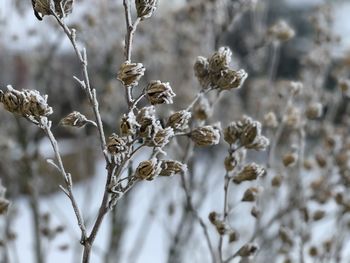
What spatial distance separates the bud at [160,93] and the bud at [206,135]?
89mm

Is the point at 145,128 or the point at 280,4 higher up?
the point at 280,4

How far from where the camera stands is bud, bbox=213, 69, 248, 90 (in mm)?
556

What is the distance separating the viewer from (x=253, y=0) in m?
0.91

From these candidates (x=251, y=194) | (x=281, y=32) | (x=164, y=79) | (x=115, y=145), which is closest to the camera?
(x=115, y=145)

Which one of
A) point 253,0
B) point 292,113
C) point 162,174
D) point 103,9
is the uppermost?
point 103,9

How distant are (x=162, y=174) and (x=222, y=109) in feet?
4.32

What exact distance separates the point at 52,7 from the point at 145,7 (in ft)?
0.29

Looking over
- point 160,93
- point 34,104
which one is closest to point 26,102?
point 34,104

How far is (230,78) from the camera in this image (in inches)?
21.9

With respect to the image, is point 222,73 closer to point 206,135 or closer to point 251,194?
point 206,135

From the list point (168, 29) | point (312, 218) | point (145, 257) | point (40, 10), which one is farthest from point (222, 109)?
point (40, 10)

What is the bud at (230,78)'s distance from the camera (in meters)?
0.56

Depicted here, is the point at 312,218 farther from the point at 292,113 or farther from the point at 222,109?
the point at 222,109

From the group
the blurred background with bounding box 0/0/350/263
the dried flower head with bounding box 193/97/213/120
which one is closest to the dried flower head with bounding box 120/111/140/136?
the dried flower head with bounding box 193/97/213/120
